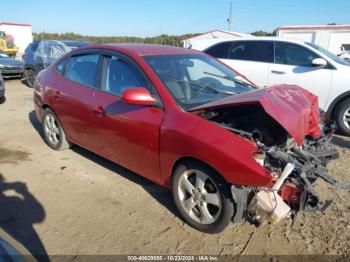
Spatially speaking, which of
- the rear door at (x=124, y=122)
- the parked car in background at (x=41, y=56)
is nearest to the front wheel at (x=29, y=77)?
the parked car in background at (x=41, y=56)

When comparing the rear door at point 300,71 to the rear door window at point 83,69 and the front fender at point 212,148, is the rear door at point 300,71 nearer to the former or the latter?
the rear door window at point 83,69

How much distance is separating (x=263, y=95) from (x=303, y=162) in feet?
2.27

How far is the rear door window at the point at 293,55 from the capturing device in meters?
6.77

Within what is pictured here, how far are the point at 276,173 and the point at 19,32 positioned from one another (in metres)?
34.3

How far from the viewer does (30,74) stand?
12672mm

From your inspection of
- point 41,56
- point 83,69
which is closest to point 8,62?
point 41,56

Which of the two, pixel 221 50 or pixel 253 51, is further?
pixel 221 50

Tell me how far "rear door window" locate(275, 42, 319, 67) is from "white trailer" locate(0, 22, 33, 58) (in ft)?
95.6

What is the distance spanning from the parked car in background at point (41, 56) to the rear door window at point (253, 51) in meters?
6.74

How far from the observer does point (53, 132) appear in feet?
17.8

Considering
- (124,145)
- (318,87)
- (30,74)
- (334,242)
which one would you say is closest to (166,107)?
(124,145)

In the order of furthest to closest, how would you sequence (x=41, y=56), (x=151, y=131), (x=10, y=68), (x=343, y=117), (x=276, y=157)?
1. (x=10, y=68)
2. (x=41, y=56)
3. (x=343, y=117)
4. (x=151, y=131)
5. (x=276, y=157)

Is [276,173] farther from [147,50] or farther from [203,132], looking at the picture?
[147,50]

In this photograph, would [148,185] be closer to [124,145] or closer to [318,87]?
[124,145]
